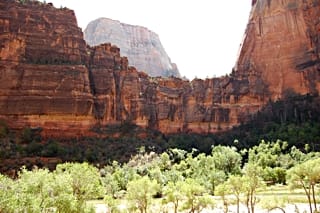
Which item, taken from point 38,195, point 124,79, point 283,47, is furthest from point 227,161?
point 38,195

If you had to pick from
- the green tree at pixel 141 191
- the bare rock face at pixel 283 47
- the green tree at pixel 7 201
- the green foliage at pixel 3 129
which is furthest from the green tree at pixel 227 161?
the green tree at pixel 7 201

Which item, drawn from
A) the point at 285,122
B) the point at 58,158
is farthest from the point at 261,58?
the point at 58,158

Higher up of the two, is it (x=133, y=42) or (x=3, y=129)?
(x=133, y=42)

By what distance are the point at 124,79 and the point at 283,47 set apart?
1484 inches

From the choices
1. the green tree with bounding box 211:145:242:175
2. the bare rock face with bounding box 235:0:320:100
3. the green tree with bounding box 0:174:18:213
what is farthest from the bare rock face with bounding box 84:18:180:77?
the green tree with bounding box 0:174:18:213

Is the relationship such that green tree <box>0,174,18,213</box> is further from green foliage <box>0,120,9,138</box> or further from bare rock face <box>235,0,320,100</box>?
bare rock face <box>235,0,320,100</box>

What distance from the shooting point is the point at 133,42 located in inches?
5758

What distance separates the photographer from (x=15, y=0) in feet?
243

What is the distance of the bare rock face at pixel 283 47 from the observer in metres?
78.0

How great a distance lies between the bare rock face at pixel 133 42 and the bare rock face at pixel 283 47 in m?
56.1

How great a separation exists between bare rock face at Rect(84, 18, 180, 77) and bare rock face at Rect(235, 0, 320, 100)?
56.1 metres

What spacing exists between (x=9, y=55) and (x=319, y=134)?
62753mm

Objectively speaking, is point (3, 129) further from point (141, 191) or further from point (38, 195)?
point (141, 191)

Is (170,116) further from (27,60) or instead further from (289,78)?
(27,60)
